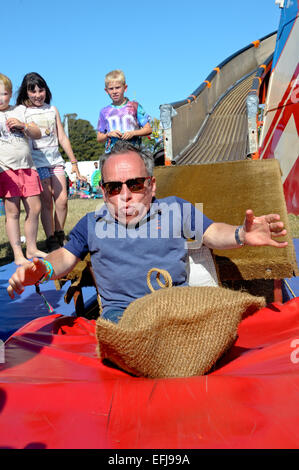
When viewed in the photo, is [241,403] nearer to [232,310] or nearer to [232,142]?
[232,310]

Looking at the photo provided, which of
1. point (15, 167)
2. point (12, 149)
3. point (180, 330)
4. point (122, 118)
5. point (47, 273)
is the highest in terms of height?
point (122, 118)

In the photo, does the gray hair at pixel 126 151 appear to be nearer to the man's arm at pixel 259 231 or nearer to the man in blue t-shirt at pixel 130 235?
the man in blue t-shirt at pixel 130 235

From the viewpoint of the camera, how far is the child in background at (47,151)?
5.42 meters

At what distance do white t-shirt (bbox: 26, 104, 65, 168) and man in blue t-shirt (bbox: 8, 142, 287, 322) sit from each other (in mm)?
3105

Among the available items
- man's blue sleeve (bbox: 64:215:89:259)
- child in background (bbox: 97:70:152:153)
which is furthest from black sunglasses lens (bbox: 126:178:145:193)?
child in background (bbox: 97:70:152:153)

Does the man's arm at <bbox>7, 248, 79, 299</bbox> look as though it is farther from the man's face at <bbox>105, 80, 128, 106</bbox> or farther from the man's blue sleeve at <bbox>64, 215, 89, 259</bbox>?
the man's face at <bbox>105, 80, 128, 106</bbox>

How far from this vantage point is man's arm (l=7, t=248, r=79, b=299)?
193 centimetres

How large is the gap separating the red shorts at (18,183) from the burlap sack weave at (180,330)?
350 cm

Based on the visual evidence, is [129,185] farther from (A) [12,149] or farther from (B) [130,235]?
(A) [12,149]

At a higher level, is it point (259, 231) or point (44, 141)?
point (44, 141)

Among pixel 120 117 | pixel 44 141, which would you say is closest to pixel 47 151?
pixel 44 141

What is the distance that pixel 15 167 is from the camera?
15.8ft

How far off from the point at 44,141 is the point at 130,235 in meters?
3.49

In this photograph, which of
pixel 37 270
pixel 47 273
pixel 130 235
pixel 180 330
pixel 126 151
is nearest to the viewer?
pixel 180 330
